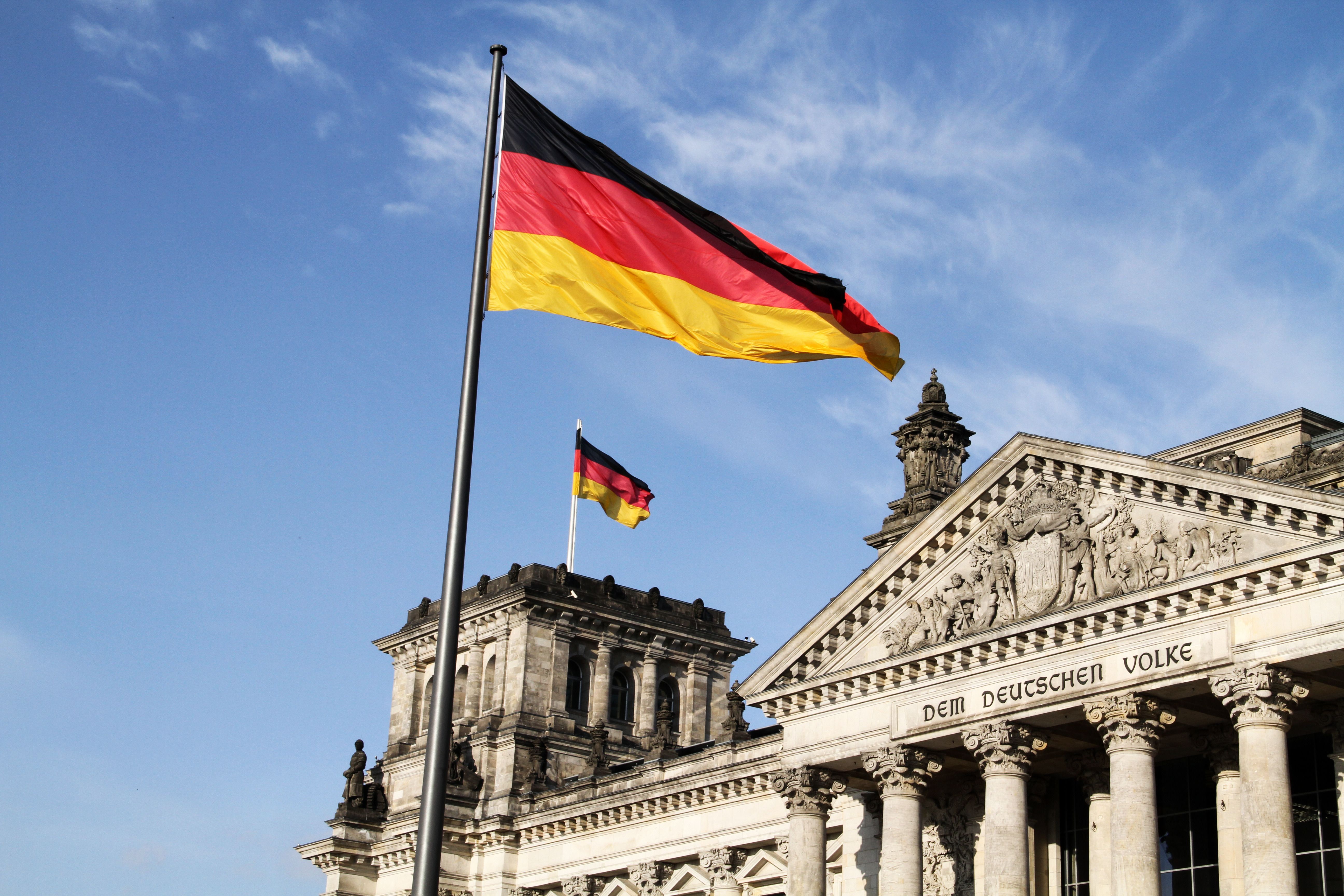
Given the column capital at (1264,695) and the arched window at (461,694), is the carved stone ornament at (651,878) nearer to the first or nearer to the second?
the arched window at (461,694)

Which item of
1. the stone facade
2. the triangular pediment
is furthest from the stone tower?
the triangular pediment

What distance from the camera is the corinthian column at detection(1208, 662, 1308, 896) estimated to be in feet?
95.7

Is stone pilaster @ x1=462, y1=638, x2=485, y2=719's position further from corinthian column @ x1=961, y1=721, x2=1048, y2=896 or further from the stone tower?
corinthian column @ x1=961, y1=721, x2=1048, y2=896

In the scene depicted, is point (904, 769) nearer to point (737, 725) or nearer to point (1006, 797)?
point (1006, 797)

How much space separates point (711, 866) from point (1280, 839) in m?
21.1

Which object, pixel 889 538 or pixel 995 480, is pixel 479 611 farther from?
pixel 995 480

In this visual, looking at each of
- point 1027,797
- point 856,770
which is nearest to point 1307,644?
point 1027,797

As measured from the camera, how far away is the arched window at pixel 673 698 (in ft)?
211

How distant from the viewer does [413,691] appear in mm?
66562

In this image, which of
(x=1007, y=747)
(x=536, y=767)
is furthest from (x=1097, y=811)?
(x=536, y=767)

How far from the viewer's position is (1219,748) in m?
34.8

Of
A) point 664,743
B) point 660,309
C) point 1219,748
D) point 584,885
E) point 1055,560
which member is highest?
point 664,743

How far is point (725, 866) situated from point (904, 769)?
11583 millimetres

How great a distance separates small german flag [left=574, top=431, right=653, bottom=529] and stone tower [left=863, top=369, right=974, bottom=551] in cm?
1519
